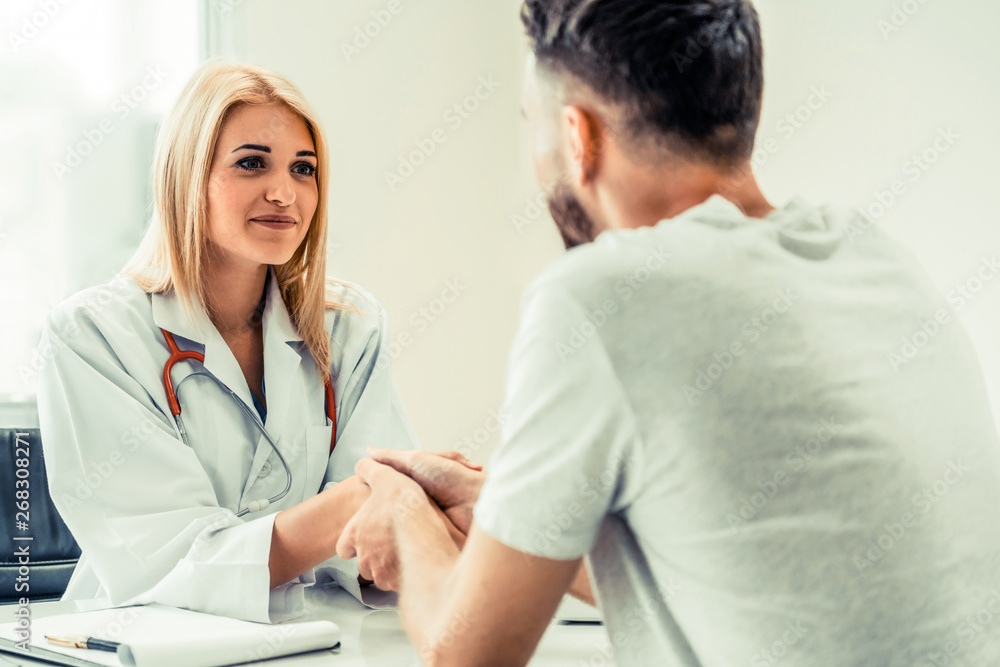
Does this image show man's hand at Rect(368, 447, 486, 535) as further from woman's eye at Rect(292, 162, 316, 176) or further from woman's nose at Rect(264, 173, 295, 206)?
woman's eye at Rect(292, 162, 316, 176)

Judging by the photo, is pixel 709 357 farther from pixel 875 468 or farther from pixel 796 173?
pixel 796 173

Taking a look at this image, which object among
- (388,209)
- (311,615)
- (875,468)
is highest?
(875,468)

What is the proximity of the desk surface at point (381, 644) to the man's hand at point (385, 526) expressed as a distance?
7cm

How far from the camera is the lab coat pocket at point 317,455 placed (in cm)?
153

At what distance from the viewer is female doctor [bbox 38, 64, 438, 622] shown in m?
1.22

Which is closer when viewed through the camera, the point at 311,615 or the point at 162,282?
the point at 311,615

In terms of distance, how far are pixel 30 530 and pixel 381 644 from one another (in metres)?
0.88

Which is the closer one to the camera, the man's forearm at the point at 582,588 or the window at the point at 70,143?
the man's forearm at the point at 582,588

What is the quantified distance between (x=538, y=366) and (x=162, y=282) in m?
1.16

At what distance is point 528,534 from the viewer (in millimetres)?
615

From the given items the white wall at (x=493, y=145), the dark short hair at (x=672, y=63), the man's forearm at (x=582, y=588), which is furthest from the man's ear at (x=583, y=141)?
the white wall at (x=493, y=145)

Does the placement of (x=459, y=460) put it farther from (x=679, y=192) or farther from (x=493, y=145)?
(x=493, y=145)

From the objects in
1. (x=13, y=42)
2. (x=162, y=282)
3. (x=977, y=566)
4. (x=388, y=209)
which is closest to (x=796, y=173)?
(x=388, y=209)

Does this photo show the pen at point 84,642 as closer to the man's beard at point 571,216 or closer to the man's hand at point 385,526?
the man's hand at point 385,526
